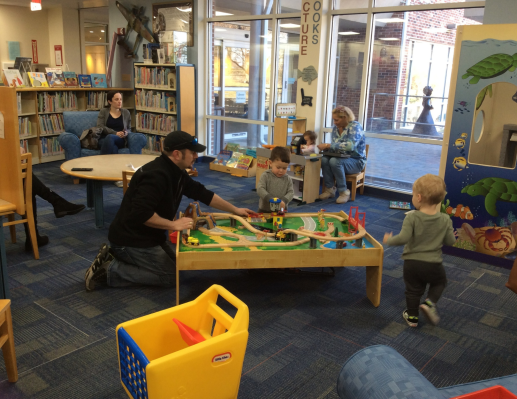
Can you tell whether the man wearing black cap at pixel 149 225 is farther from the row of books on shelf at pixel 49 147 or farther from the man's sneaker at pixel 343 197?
the row of books on shelf at pixel 49 147

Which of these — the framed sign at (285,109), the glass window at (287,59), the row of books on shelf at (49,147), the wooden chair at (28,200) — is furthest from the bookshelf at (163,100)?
the wooden chair at (28,200)

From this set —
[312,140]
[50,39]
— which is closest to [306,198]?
[312,140]

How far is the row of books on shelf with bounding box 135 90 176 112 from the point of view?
7.60 metres

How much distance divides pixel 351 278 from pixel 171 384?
2.21 meters

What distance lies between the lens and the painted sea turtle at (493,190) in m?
3.66

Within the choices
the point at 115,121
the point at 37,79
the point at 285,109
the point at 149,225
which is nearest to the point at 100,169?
the point at 149,225

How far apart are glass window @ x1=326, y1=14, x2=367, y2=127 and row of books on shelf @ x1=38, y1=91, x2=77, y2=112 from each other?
4519 millimetres

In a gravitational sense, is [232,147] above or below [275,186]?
below

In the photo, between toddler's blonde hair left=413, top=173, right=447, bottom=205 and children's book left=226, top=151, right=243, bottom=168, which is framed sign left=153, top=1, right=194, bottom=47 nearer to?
children's book left=226, top=151, right=243, bottom=168

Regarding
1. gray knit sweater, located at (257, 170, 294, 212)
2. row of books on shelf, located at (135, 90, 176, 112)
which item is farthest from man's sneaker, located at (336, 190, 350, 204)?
row of books on shelf, located at (135, 90, 176, 112)

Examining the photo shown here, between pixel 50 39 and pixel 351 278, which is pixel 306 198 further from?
pixel 50 39

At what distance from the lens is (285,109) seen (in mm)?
6008

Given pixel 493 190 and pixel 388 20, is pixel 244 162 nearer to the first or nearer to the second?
pixel 388 20

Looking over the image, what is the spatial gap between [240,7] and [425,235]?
579cm
